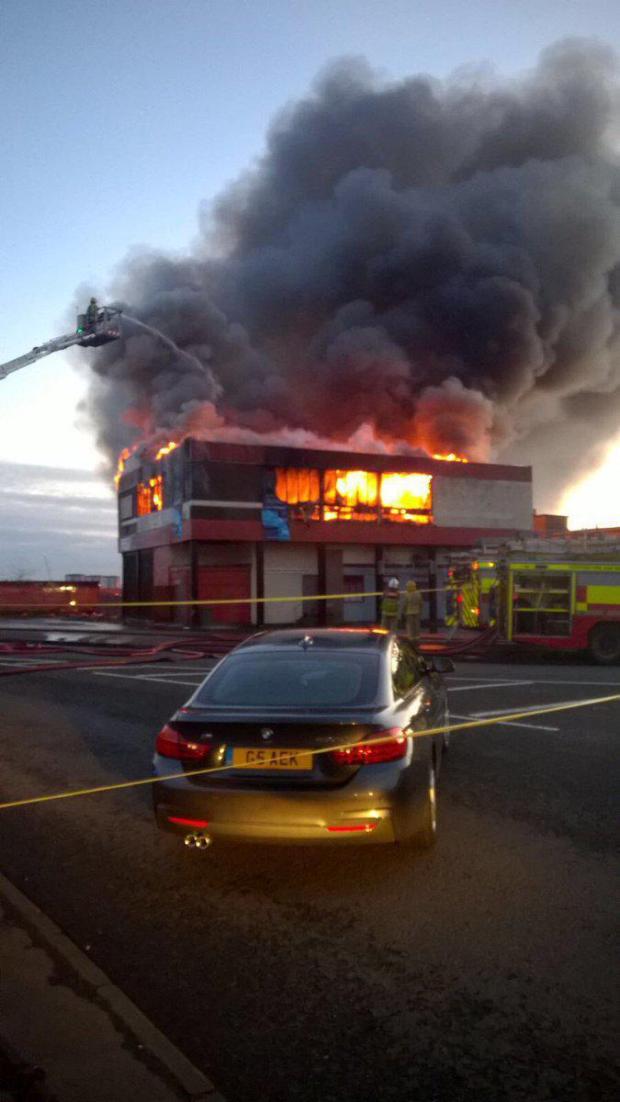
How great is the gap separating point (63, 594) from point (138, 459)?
682 cm

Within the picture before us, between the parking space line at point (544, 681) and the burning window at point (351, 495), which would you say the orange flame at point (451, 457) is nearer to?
the burning window at point (351, 495)

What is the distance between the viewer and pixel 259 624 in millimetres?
31328

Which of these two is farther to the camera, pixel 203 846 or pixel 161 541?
pixel 161 541

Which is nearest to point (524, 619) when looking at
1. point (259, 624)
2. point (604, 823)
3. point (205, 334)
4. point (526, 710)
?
point (526, 710)

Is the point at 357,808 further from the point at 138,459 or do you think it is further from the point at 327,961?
the point at 138,459

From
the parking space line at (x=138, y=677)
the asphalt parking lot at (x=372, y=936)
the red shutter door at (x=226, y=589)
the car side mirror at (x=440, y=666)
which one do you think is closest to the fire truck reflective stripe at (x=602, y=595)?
the parking space line at (x=138, y=677)

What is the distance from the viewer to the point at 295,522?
3172 centimetres

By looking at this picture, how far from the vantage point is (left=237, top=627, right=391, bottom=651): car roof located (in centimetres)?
525

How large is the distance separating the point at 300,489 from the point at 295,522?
135cm

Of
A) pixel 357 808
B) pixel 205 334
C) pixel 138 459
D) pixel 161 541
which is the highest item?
pixel 205 334

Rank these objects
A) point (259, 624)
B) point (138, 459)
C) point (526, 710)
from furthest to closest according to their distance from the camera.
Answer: point (138, 459) < point (259, 624) < point (526, 710)

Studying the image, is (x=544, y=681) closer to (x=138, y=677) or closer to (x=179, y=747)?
(x=138, y=677)

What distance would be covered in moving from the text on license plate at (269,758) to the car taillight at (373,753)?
150 millimetres

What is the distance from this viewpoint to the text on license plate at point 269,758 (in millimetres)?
4070
